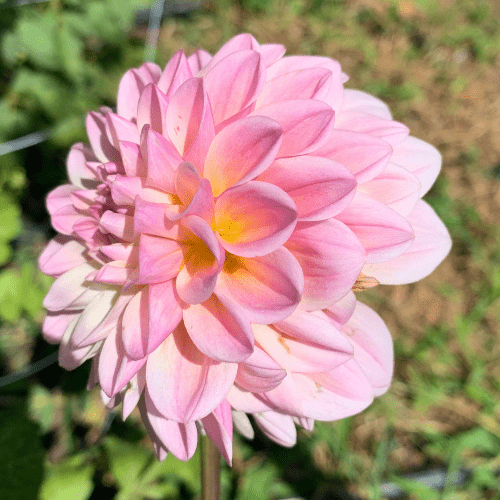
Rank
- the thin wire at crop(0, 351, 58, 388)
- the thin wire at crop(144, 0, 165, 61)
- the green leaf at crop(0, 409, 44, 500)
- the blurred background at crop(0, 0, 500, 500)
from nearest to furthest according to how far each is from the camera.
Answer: the green leaf at crop(0, 409, 44, 500), the blurred background at crop(0, 0, 500, 500), the thin wire at crop(0, 351, 58, 388), the thin wire at crop(144, 0, 165, 61)

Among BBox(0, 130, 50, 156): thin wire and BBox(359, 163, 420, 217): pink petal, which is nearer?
BBox(359, 163, 420, 217): pink petal

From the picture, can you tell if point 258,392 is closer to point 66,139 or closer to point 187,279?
point 187,279

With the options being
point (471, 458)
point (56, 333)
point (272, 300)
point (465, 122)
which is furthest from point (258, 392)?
point (465, 122)

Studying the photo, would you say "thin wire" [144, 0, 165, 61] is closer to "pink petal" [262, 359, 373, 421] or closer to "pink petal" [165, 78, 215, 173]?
"pink petal" [165, 78, 215, 173]

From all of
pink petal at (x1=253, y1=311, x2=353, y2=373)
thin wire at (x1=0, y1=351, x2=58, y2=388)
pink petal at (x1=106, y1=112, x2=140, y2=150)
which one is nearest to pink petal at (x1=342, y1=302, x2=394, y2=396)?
pink petal at (x1=253, y1=311, x2=353, y2=373)

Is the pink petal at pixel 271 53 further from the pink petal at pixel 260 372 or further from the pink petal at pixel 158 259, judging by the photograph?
the pink petal at pixel 260 372

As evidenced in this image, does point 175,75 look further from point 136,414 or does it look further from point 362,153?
point 136,414

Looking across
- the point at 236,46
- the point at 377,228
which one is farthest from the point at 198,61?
the point at 377,228

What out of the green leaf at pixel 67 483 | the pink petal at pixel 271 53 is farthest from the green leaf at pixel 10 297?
the pink petal at pixel 271 53
